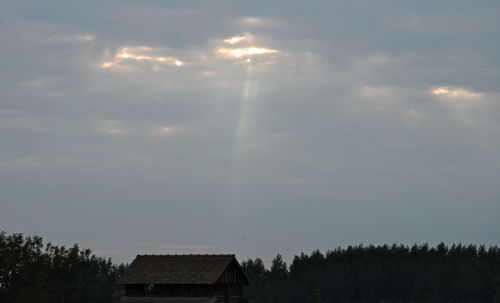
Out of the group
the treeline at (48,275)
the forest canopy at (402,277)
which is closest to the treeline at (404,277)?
the forest canopy at (402,277)

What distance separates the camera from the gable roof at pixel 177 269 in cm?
7575

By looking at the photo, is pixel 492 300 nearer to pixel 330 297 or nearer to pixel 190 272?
pixel 330 297

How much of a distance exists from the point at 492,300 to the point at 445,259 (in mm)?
25468

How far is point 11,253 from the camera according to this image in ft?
165

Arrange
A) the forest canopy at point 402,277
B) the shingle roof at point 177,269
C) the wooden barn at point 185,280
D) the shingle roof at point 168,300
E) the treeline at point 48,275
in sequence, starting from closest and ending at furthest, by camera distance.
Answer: the treeline at point 48,275, the shingle roof at point 168,300, the wooden barn at point 185,280, the shingle roof at point 177,269, the forest canopy at point 402,277

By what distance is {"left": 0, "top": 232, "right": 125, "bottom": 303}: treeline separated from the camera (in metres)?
49.8

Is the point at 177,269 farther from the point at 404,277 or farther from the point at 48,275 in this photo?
the point at 404,277

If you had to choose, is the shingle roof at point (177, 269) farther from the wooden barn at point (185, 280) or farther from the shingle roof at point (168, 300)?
the shingle roof at point (168, 300)

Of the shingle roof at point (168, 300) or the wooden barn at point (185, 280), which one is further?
the wooden barn at point (185, 280)

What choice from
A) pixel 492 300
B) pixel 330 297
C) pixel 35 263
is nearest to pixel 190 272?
pixel 35 263

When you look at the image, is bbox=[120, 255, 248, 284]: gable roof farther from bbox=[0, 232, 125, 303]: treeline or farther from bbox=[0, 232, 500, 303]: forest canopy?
bbox=[0, 232, 500, 303]: forest canopy

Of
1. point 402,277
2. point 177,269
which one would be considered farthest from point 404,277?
point 177,269

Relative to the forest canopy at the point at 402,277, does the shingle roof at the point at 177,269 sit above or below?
below

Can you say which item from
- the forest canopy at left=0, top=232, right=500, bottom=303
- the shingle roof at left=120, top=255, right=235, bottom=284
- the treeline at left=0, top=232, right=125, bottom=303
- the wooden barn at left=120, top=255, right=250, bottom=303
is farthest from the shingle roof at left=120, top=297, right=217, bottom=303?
the forest canopy at left=0, top=232, right=500, bottom=303
